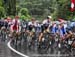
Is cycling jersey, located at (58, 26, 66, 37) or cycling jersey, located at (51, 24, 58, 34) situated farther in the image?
cycling jersey, located at (51, 24, 58, 34)

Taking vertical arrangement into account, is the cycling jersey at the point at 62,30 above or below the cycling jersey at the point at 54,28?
above

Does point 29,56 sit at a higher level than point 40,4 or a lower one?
higher

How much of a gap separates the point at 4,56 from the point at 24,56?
96cm

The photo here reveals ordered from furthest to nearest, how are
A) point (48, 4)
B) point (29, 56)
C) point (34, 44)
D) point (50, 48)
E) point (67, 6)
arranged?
1. point (48, 4)
2. point (67, 6)
3. point (34, 44)
4. point (50, 48)
5. point (29, 56)

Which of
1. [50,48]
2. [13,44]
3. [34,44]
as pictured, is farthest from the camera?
[13,44]

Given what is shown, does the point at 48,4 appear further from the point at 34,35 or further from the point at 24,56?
the point at 24,56

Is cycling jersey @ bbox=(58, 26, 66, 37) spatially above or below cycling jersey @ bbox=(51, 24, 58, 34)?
above

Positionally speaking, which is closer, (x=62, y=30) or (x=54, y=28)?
(x=62, y=30)

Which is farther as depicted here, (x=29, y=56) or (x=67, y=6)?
(x=67, y=6)

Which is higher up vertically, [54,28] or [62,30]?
[62,30]

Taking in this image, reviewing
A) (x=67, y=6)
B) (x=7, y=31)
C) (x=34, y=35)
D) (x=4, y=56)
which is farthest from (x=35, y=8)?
(x=4, y=56)

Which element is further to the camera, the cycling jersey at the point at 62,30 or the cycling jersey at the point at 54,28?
the cycling jersey at the point at 54,28

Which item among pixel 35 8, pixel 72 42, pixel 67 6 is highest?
pixel 72 42

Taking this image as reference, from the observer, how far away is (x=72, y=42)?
21391 mm
